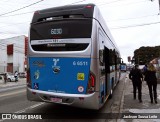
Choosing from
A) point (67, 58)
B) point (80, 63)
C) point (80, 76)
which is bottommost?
point (80, 76)

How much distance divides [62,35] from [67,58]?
0.78m

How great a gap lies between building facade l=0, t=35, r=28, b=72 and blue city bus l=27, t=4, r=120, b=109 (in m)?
57.5

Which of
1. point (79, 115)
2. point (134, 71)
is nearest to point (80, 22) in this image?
point (79, 115)

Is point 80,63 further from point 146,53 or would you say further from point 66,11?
point 146,53

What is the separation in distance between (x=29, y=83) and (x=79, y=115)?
2.04 metres

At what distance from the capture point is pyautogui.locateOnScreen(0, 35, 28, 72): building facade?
2559 inches

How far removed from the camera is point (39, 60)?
27.3 feet

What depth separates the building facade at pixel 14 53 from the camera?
6500 cm

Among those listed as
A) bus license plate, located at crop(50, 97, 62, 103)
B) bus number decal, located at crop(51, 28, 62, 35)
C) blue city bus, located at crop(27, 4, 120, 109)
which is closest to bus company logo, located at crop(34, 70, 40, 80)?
blue city bus, located at crop(27, 4, 120, 109)

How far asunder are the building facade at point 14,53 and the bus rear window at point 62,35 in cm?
5751

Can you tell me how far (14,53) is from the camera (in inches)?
2594

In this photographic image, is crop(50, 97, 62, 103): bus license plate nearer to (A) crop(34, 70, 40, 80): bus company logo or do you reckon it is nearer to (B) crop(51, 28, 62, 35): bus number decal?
(A) crop(34, 70, 40, 80): bus company logo

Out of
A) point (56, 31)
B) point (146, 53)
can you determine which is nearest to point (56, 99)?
point (56, 31)

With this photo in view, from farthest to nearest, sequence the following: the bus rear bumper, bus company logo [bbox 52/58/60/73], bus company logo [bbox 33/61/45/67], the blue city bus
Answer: bus company logo [bbox 33/61/45/67], bus company logo [bbox 52/58/60/73], the blue city bus, the bus rear bumper
